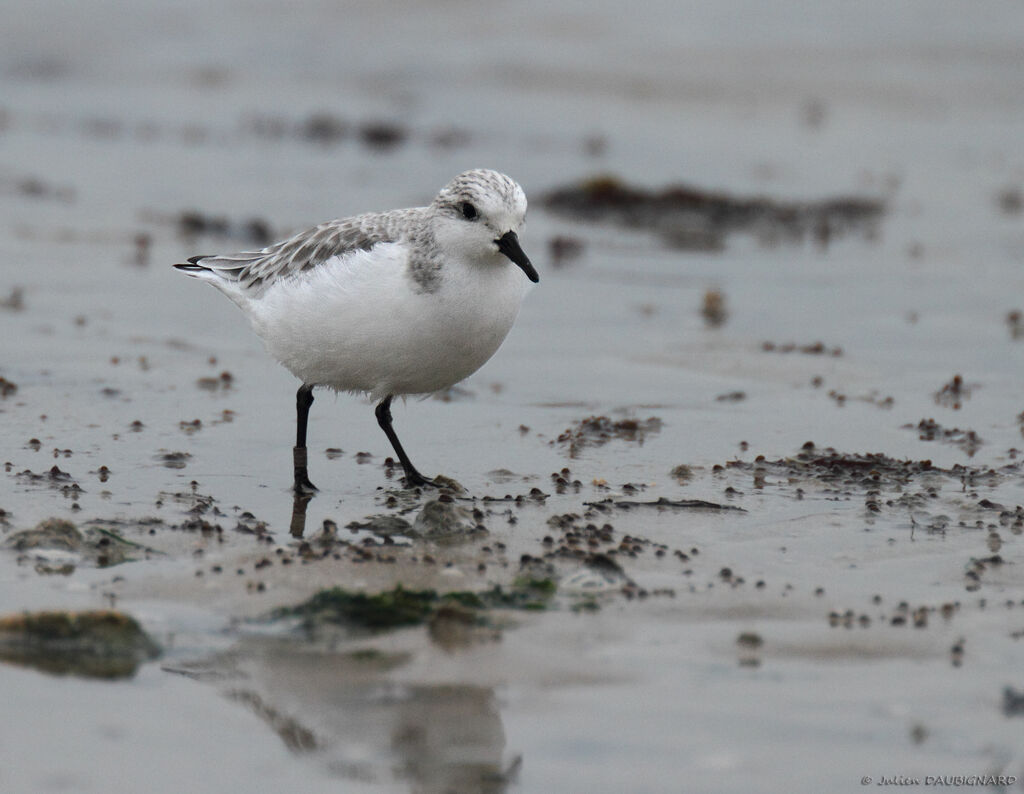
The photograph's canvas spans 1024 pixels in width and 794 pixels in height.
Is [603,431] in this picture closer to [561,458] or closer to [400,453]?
[561,458]

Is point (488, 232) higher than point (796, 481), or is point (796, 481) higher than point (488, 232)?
point (488, 232)

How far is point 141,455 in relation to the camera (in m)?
6.65

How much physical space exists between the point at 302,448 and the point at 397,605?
7.08 ft

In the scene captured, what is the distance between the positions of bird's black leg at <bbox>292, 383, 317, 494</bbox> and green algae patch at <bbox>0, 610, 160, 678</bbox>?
203 cm

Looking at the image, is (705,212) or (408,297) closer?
(408,297)

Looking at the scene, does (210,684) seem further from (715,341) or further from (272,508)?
(715,341)

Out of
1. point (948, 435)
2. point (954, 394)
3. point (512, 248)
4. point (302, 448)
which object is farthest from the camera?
point (954, 394)

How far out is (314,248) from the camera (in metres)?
6.63

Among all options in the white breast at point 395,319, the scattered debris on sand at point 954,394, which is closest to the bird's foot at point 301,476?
the white breast at point 395,319

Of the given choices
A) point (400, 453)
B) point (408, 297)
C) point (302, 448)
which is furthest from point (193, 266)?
point (408, 297)

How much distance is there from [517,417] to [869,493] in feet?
7.44

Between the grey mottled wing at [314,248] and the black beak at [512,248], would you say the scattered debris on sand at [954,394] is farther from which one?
the grey mottled wing at [314,248]

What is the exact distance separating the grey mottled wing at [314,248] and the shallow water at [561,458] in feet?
2.75

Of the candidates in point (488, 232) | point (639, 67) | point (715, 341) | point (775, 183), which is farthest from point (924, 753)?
point (639, 67)
